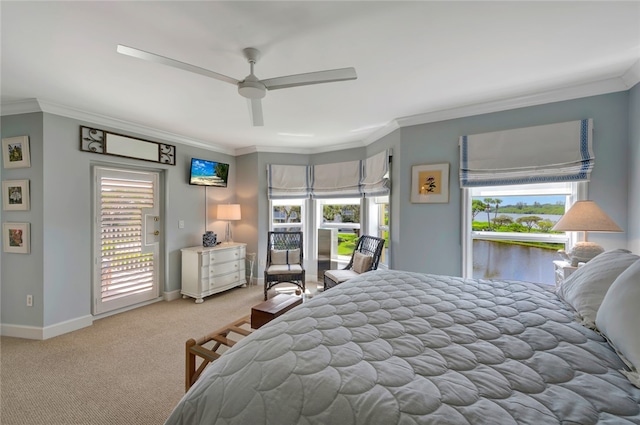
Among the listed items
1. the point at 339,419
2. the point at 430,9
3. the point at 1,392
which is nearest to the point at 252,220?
the point at 1,392

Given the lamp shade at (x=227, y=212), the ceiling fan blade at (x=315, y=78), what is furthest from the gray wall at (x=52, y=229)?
the ceiling fan blade at (x=315, y=78)

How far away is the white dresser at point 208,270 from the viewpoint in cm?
381

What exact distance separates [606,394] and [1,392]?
354 centimetres

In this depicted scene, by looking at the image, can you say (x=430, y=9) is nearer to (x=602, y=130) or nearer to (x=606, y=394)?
(x=606, y=394)

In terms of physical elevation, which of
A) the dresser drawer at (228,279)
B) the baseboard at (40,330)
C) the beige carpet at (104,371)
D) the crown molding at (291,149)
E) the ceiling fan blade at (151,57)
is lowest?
the beige carpet at (104,371)

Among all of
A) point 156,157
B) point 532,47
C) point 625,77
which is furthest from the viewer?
point 156,157

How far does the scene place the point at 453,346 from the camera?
985 millimetres

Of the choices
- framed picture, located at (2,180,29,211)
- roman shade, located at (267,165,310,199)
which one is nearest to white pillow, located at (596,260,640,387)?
roman shade, located at (267,165,310,199)

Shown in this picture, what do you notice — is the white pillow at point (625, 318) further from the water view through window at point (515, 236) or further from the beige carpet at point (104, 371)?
the beige carpet at point (104, 371)

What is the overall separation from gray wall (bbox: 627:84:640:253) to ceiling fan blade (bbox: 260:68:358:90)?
2.50 metres

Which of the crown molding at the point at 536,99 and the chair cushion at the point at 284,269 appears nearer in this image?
the crown molding at the point at 536,99

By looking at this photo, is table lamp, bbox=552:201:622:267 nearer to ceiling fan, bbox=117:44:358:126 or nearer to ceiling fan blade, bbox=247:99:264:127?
ceiling fan, bbox=117:44:358:126

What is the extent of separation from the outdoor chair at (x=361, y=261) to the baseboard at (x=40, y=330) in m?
3.04

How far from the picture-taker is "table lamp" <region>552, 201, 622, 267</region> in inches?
80.7
